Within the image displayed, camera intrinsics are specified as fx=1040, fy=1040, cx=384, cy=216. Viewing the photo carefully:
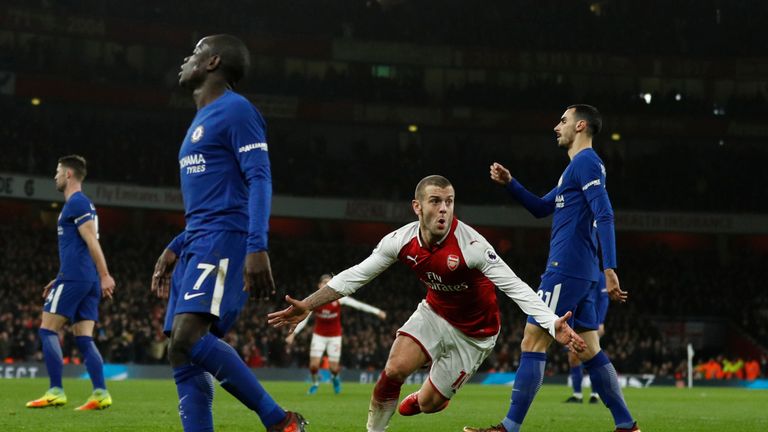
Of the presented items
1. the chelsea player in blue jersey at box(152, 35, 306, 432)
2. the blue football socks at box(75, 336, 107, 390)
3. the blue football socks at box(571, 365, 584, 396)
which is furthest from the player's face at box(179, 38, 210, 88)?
the blue football socks at box(571, 365, 584, 396)

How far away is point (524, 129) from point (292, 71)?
1154cm

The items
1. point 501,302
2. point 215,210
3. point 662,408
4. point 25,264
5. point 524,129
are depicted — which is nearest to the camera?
point 215,210

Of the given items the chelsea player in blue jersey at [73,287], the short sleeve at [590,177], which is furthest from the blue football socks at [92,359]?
the short sleeve at [590,177]

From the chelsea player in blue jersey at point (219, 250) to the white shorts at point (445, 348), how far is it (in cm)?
218

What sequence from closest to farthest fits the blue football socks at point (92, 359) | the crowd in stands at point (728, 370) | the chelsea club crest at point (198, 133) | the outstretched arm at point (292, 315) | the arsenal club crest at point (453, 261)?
1. the chelsea club crest at point (198, 133)
2. the outstretched arm at point (292, 315)
3. the arsenal club crest at point (453, 261)
4. the blue football socks at point (92, 359)
5. the crowd in stands at point (728, 370)

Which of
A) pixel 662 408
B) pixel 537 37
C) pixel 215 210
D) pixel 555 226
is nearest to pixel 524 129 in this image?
pixel 537 37

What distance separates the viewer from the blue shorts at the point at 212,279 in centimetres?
559

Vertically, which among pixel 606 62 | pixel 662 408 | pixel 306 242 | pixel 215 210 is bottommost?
pixel 662 408

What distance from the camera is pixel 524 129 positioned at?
4762cm

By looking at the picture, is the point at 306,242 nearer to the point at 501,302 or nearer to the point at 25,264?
the point at 501,302

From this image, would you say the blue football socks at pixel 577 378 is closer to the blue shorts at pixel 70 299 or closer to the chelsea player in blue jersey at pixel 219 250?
the blue shorts at pixel 70 299

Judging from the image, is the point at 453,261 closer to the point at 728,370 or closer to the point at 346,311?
the point at 346,311

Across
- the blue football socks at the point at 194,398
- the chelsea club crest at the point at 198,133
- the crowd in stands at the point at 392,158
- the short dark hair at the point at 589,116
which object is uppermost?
the crowd in stands at the point at 392,158

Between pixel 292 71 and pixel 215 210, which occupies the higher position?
pixel 292 71
